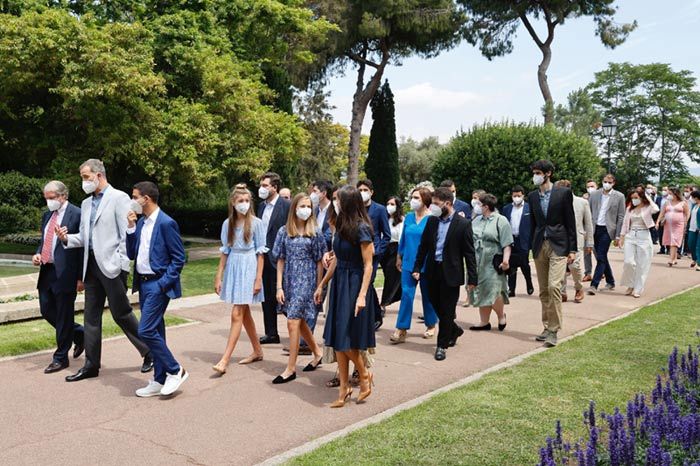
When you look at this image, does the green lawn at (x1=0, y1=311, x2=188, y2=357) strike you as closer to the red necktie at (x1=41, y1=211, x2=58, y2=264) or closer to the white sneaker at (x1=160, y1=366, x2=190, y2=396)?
the red necktie at (x1=41, y1=211, x2=58, y2=264)

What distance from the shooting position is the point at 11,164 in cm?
2384

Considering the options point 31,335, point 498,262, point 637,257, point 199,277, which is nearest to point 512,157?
point 637,257

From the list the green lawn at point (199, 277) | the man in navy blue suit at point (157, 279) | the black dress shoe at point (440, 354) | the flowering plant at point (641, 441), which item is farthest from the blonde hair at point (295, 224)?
the green lawn at point (199, 277)

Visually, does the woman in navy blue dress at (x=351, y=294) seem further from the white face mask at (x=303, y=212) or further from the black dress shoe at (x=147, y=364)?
the black dress shoe at (x=147, y=364)

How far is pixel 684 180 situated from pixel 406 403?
208 ft

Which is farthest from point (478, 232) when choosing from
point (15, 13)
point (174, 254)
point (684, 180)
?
point (684, 180)

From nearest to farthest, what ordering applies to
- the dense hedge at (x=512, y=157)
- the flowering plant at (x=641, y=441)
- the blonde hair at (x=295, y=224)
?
1. the flowering plant at (x=641, y=441)
2. the blonde hair at (x=295, y=224)
3. the dense hedge at (x=512, y=157)

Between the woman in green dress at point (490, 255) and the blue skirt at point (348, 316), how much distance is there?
3248 mm

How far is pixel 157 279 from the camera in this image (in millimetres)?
5824

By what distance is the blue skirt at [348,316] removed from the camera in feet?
18.1

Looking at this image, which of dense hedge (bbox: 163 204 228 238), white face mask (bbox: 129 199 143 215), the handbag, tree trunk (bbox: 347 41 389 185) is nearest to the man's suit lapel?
white face mask (bbox: 129 199 143 215)

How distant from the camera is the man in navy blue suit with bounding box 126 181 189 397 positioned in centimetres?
575

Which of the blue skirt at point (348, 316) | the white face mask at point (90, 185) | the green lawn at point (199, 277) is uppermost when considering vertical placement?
the white face mask at point (90, 185)

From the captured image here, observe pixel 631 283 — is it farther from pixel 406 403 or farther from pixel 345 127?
pixel 345 127
